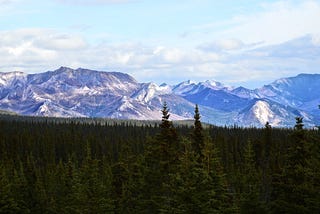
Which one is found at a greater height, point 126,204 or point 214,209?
point 214,209

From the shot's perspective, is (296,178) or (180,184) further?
(296,178)

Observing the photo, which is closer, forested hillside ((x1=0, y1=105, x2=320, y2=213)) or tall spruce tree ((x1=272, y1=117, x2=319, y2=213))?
forested hillside ((x1=0, y1=105, x2=320, y2=213))

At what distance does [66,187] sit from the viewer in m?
62.0

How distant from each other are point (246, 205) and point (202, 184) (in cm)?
849

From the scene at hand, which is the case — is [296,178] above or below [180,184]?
above

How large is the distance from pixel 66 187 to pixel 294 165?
35.7 m

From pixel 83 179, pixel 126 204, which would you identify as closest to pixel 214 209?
pixel 126 204

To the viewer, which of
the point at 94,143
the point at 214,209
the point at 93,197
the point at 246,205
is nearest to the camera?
the point at 214,209

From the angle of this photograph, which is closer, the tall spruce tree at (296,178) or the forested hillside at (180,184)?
the forested hillside at (180,184)

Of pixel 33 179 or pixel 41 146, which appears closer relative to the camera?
pixel 33 179

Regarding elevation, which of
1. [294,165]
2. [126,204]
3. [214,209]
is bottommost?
[126,204]

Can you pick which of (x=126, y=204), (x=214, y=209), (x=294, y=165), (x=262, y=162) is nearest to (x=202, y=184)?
(x=214, y=209)

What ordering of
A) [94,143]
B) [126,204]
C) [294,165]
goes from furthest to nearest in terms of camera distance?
[94,143] → [126,204] → [294,165]

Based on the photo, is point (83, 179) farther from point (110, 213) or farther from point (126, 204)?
point (110, 213)
